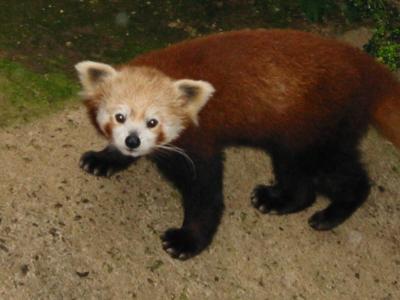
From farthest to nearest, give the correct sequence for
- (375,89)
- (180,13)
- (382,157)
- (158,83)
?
(180,13)
(382,157)
(375,89)
(158,83)

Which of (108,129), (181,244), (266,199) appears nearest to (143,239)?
(181,244)

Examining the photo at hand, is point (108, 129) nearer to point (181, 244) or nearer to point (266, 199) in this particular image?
point (181, 244)

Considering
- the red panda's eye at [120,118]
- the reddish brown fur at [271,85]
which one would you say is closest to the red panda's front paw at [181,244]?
the reddish brown fur at [271,85]

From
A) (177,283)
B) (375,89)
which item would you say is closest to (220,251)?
(177,283)

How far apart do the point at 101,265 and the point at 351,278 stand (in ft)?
4.85

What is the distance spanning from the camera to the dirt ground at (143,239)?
3.63 meters

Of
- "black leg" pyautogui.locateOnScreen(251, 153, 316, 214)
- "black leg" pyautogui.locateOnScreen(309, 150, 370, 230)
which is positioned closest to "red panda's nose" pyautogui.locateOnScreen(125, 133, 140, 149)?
"black leg" pyautogui.locateOnScreen(251, 153, 316, 214)

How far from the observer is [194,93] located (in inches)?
141

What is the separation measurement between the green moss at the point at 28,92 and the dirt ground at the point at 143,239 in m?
0.11

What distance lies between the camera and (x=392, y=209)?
175 inches

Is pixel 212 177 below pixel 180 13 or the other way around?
the other way around

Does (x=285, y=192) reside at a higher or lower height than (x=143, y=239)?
higher

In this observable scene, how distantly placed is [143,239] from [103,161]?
1.91ft

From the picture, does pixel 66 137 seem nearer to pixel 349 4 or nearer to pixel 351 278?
pixel 351 278
